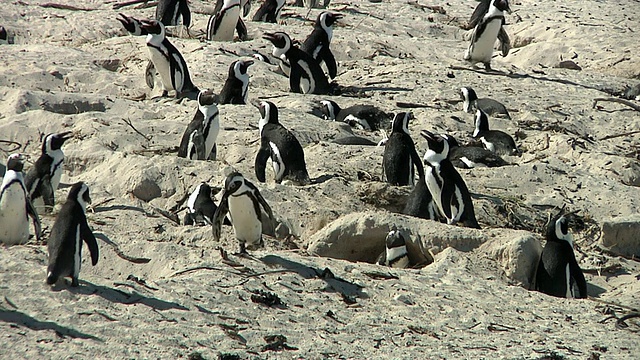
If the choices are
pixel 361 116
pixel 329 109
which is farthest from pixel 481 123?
pixel 329 109

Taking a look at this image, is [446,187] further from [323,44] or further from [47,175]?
[323,44]

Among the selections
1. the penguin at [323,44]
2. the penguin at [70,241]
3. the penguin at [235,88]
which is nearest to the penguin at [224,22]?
the penguin at [323,44]

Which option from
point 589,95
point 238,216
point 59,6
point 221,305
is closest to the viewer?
point 221,305

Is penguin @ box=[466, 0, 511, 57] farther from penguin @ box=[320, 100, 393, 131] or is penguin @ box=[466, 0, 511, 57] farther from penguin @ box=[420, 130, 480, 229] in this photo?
penguin @ box=[420, 130, 480, 229]

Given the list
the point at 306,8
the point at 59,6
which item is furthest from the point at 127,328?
the point at 306,8

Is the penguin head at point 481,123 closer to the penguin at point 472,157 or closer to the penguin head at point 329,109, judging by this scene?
the penguin at point 472,157

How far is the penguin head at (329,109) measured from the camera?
10.6m

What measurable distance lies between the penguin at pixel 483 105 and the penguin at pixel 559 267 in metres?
3.99

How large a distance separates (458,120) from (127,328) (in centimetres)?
656

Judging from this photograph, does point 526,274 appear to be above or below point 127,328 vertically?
below

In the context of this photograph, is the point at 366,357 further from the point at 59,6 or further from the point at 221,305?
the point at 59,6

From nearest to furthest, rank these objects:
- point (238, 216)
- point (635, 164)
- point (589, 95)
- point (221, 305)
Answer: point (221, 305), point (238, 216), point (635, 164), point (589, 95)

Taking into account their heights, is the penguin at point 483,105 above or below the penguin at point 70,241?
below

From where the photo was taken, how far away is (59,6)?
14.7 m
